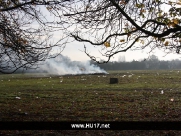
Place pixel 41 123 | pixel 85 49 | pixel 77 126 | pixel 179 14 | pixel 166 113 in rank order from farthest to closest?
pixel 166 113
pixel 85 49
pixel 179 14
pixel 77 126
pixel 41 123

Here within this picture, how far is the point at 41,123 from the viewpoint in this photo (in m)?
3.75

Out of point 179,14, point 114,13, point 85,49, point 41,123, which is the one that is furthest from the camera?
point 114,13

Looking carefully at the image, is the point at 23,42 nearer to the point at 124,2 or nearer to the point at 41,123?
the point at 124,2

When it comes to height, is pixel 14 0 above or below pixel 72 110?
above

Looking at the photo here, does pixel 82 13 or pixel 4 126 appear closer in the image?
pixel 4 126

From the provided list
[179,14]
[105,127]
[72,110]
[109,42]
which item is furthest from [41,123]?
[72,110]

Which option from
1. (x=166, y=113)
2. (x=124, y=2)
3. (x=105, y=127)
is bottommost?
(x=166, y=113)

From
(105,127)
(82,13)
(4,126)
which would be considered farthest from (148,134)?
(4,126)

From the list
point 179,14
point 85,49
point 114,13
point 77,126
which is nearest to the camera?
point 77,126

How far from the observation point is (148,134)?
7.00 meters

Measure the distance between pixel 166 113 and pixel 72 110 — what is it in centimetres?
401

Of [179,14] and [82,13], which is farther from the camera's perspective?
[82,13]

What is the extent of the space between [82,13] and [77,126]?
347cm

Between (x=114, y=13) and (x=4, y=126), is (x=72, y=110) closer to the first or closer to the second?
(x=114, y=13)
